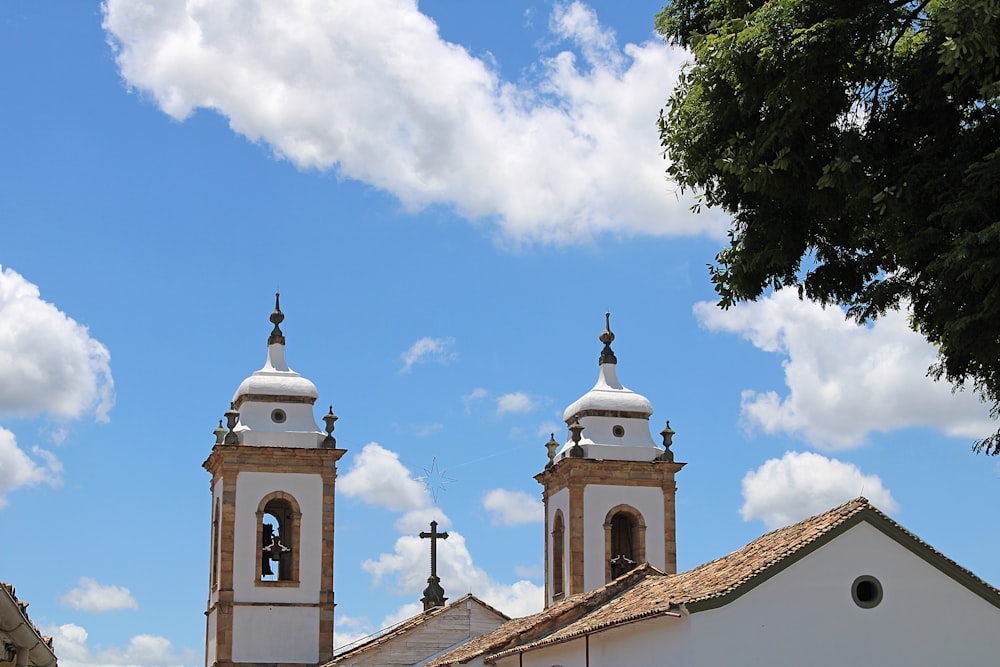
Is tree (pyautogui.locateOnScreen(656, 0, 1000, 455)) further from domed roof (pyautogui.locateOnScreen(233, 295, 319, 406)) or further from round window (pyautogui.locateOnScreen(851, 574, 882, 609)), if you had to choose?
domed roof (pyautogui.locateOnScreen(233, 295, 319, 406))

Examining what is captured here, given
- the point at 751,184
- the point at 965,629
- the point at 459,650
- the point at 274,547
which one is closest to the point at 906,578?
the point at 965,629

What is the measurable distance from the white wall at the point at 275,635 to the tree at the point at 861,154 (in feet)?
81.5

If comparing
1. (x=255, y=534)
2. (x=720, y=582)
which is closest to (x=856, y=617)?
(x=720, y=582)

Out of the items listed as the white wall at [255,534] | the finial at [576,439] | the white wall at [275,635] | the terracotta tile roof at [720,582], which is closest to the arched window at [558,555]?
the finial at [576,439]

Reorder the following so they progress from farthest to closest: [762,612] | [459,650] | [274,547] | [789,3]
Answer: [274,547] → [459,650] → [762,612] → [789,3]

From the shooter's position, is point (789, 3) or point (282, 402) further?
point (282, 402)

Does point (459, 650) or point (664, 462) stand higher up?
point (664, 462)

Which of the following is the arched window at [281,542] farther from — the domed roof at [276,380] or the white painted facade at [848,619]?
the white painted facade at [848,619]

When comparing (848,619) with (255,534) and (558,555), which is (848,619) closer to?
(558,555)

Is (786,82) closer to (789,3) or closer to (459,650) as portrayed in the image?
(789,3)

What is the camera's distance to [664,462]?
39719 millimetres

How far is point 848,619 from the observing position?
73.1 feet

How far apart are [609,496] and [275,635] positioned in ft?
28.4

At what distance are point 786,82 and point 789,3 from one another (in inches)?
25.6
